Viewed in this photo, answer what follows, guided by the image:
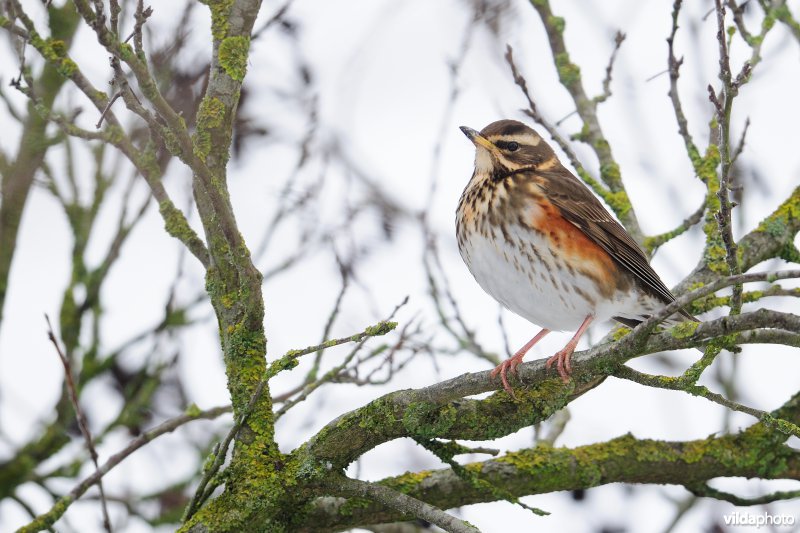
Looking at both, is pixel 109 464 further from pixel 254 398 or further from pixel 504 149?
pixel 504 149

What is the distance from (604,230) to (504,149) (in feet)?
2.96

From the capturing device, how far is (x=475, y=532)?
354 centimetres

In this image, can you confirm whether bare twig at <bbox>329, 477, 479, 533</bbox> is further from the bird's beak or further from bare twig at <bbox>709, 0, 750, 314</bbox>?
the bird's beak

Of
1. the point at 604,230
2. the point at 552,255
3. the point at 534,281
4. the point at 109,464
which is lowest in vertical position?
the point at 109,464

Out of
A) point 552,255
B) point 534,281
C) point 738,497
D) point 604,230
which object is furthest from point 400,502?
point 604,230

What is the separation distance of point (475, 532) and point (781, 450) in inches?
95.6

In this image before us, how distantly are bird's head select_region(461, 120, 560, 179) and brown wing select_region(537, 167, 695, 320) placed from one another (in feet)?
0.96

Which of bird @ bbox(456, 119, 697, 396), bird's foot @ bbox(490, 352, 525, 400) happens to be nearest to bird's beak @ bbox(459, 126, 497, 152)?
bird @ bbox(456, 119, 697, 396)

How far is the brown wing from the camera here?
18.9 ft

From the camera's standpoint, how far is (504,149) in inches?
251

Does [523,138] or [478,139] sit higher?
[523,138]

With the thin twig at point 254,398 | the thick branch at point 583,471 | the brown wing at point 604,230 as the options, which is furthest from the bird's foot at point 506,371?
the brown wing at point 604,230

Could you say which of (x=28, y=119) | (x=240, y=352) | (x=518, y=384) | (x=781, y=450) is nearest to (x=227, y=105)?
(x=240, y=352)

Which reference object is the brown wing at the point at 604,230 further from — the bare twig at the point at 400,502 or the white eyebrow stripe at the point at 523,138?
the bare twig at the point at 400,502
